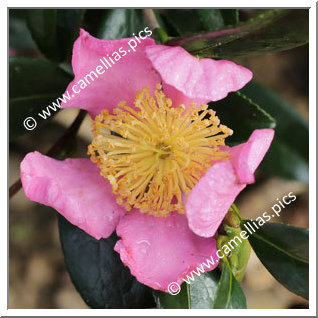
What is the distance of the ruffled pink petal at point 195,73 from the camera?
696 millimetres

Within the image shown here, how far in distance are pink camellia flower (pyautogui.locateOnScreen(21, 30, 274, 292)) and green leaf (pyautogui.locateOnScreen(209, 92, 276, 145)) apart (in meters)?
0.05

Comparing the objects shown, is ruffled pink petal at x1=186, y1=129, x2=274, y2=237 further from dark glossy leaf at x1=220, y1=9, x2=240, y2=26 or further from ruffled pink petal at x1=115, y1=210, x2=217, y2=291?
dark glossy leaf at x1=220, y1=9, x2=240, y2=26

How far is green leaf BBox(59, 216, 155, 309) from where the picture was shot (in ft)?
3.19

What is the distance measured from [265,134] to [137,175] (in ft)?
0.80

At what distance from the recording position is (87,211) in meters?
0.83

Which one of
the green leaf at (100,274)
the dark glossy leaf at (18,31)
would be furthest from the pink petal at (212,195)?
the dark glossy leaf at (18,31)

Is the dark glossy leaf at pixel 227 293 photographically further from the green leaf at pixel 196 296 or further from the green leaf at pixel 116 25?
the green leaf at pixel 116 25

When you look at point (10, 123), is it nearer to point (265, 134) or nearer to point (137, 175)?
point (137, 175)

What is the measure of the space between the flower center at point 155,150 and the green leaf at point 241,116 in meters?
0.06

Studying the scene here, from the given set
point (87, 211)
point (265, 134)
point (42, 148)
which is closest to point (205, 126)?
point (265, 134)

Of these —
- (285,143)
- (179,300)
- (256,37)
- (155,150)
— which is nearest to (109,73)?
(155,150)

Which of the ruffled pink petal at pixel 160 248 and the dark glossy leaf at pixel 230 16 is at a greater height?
the dark glossy leaf at pixel 230 16

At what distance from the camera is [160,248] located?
2.72ft

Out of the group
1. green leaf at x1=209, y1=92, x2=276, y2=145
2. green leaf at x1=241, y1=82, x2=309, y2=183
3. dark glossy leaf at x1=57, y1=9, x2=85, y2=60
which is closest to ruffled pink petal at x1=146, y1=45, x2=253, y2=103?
green leaf at x1=209, y1=92, x2=276, y2=145
